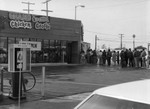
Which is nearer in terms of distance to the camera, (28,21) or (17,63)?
(17,63)

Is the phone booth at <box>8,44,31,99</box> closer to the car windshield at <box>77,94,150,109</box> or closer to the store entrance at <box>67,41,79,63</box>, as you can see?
the car windshield at <box>77,94,150,109</box>

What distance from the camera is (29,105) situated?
8070 mm

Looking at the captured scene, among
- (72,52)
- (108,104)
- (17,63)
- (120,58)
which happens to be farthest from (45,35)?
(108,104)

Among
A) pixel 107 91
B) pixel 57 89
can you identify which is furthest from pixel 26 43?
pixel 107 91

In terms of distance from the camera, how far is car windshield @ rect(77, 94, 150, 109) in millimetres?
2804

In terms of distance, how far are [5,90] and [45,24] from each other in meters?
18.3

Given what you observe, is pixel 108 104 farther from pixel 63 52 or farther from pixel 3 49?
pixel 63 52

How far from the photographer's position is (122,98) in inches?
115

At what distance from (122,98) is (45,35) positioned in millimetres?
25741

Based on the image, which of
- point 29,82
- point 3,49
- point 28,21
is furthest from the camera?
point 28,21

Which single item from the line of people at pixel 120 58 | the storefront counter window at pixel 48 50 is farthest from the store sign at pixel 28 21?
the line of people at pixel 120 58

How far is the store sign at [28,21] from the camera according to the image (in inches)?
1017

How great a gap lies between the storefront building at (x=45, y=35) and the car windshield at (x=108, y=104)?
2215 cm

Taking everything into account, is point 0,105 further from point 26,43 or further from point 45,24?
point 45,24
